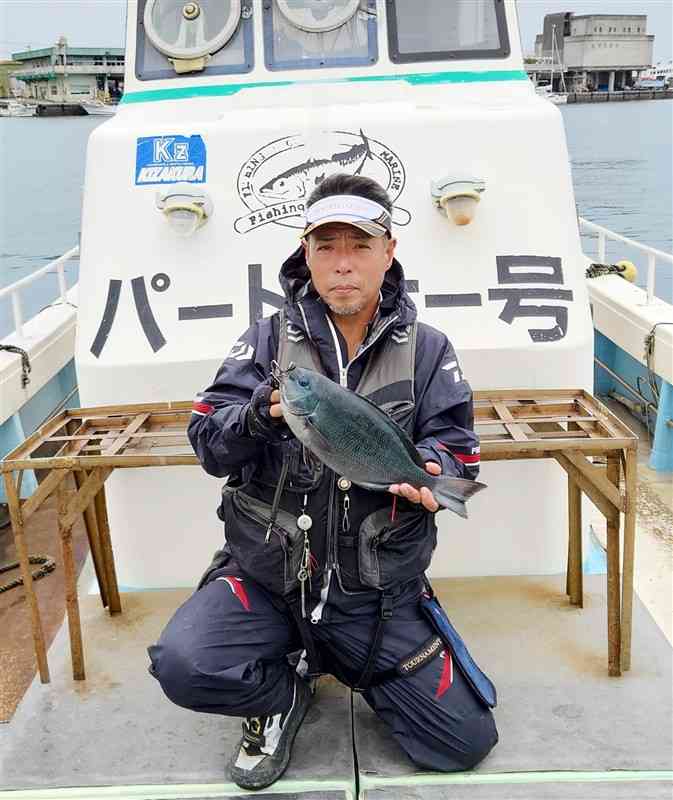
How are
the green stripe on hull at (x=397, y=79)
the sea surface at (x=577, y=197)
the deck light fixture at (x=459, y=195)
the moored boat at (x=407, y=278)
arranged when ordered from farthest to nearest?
the sea surface at (x=577, y=197) < the green stripe on hull at (x=397, y=79) < the deck light fixture at (x=459, y=195) < the moored boat at (x=407, y=278)

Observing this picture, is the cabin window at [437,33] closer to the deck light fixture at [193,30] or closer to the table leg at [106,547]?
the deck light fixture at [193,30]

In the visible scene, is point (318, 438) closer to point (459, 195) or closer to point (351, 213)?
point (351, 213)

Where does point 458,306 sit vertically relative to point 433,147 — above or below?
below

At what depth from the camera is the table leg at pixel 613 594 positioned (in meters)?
3.03

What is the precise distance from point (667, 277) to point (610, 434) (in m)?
13.5

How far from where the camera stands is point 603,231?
274 inches

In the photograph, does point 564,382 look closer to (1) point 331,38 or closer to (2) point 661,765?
(2) point 661,765

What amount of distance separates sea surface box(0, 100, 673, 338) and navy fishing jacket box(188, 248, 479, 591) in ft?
4.81

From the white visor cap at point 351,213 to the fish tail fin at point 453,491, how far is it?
2.48ft

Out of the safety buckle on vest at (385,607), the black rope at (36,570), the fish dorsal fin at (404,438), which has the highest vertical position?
the fish dorsal fin at (404,438)

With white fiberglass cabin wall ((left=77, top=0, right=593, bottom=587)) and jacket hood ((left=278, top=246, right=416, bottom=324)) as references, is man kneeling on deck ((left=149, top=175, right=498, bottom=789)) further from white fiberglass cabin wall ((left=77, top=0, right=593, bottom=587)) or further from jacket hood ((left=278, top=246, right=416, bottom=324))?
white fiberglass cabin wall ((left=77, top=0, right=593, bottom=587))

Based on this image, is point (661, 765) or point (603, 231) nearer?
point (661, 765)

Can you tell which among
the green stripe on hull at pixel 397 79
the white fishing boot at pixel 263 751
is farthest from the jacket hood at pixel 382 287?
the green stripe on hull at pixel 397 79

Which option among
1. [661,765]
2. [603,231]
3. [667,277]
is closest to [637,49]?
[667,277]
